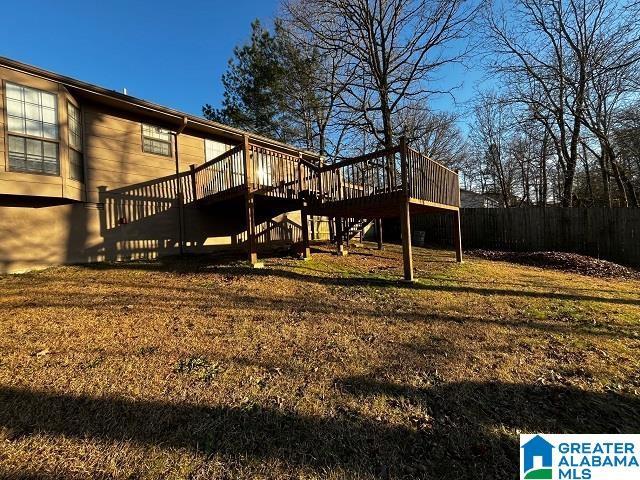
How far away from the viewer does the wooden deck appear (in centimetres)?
689

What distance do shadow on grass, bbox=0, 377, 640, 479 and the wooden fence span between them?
12716 mm

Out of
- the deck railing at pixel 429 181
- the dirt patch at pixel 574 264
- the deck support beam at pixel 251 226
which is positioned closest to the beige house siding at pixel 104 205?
the deck support beam at pixel 251 226

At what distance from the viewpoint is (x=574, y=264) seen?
10.2 metres

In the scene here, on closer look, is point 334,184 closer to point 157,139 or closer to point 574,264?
point 157,139

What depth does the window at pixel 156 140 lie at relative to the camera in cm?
925

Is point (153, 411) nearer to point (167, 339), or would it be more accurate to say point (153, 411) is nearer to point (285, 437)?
point (285, 437)

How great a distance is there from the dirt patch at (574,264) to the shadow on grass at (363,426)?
8513mm

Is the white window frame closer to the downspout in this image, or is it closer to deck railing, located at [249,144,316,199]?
the downspout

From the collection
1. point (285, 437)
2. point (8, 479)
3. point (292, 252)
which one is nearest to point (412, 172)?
point (292, 252)

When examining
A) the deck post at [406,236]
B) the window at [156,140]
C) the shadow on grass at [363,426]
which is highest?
the window at [156,140]

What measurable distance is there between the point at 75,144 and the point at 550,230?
16695 mm

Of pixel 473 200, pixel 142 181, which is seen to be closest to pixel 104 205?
pixel 142 181

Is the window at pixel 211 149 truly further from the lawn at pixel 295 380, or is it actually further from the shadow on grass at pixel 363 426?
the shadow on grass at pixel 363 426

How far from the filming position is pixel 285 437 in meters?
2.33
